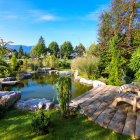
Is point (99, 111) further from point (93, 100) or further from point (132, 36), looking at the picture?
point (132, 36)

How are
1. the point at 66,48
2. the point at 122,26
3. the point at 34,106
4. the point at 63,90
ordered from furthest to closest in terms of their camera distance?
the point at 66,48 < the point at 122,26 < the point at 34,106 < the point at 63,90

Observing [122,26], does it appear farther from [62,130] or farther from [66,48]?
[66,48]

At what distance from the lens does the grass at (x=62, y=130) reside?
2.02 meters

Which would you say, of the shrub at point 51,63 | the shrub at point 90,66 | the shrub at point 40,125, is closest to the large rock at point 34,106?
the shrub at point 40,125

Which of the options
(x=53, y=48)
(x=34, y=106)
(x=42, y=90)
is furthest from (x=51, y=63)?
(x=53, y=48)

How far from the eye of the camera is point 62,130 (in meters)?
2.24

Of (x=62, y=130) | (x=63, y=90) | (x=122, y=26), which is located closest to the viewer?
(x=62, y=130)

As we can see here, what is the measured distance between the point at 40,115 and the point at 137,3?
9329 mm

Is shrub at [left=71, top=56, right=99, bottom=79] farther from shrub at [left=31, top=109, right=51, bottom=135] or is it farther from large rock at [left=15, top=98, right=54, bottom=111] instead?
shrub at [left=31, top=109, right=51, bottom=135]

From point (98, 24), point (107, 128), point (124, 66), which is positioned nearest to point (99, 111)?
point (107, 128)

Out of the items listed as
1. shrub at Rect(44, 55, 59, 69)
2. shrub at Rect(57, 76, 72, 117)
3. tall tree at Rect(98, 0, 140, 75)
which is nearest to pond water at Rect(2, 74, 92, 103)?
shrub at Rect(57, 76, 72, 117)

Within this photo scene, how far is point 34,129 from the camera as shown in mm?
2158

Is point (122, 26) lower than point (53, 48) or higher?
lower

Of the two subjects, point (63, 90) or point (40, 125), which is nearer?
point (40, 125)
